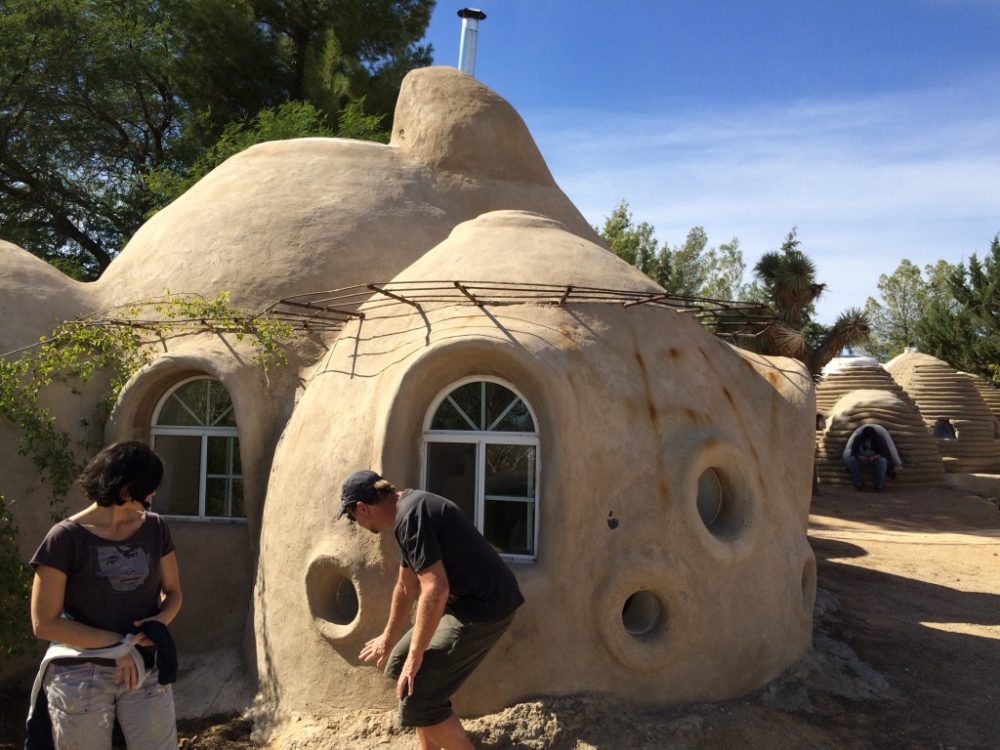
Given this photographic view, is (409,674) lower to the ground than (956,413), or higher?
lower

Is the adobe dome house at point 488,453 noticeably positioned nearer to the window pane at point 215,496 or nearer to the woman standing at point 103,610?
the window pane at point 215,496

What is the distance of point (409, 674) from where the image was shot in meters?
4.75

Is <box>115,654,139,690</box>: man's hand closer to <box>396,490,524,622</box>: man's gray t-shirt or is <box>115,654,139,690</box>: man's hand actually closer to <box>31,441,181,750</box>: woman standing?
<box>31,441,181,750</box>: woman standing

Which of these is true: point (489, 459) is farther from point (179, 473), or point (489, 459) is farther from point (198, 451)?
point (179, 473)

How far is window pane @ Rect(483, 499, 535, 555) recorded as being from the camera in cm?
673

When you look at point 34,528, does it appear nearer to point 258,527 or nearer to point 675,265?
point 258,527

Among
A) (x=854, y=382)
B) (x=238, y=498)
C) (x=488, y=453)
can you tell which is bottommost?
(x=238, y=498)

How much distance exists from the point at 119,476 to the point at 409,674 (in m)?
1.93

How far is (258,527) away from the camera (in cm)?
788

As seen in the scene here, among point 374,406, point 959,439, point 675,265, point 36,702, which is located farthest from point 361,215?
point 675,265

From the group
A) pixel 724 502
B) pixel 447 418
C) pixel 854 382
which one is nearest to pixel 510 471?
pixel 447 418

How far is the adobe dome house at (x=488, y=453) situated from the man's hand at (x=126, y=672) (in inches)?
102

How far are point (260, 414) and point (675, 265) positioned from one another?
4193 centimetres

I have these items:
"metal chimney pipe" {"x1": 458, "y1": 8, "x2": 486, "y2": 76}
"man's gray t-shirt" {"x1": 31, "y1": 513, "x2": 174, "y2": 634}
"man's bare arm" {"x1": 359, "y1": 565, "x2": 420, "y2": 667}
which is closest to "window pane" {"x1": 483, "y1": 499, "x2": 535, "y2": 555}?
"man's bare arm" {"x1": 359, "y1": 565, "x2": 420, "y2": 667}
